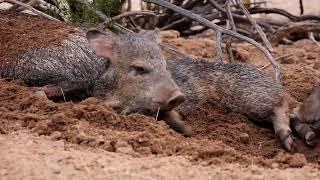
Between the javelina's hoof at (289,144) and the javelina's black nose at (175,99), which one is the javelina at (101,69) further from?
the javelina's hoof at (289,144)

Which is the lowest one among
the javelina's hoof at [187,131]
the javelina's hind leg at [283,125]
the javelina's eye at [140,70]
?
the javelina's hind leg at [283,125]

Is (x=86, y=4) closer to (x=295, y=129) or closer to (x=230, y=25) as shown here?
(x=230, y=25)

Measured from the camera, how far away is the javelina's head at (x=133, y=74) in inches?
153

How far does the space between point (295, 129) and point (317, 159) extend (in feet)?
1.90

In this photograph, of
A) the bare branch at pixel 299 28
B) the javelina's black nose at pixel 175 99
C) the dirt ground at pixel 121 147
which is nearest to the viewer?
the dirt ground at pixel 121 147

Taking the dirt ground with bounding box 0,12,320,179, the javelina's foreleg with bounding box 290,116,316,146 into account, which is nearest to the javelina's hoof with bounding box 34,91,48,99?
the dirt ground with bounding box 0,12,320,179

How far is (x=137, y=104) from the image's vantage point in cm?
401

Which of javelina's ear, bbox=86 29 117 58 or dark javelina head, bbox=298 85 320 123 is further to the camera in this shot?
javelina's ear, bbox=86 29 117 58

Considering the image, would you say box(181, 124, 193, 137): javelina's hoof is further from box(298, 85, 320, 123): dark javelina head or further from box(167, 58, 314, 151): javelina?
box(298, 85, 320, 123): dark javelina head

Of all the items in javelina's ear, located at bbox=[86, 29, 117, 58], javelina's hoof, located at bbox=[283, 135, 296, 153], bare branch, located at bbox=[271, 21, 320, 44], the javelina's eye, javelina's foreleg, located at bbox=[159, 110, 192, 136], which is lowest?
javelina's hoof, located at bbox=[283, 135, 296, 153]

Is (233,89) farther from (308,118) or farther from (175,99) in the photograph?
(175,99)

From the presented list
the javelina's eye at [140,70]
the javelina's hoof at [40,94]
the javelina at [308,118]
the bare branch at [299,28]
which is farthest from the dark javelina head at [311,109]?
the bare branch at [299,28]

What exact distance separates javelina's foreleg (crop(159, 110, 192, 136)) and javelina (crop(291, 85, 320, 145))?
0.65 meters

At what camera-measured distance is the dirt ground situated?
9.55ft
